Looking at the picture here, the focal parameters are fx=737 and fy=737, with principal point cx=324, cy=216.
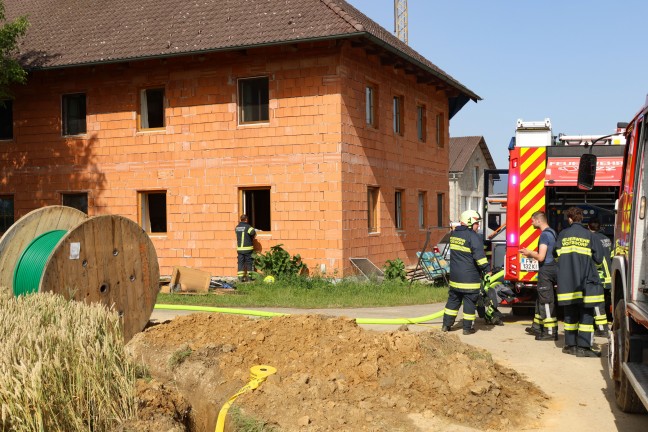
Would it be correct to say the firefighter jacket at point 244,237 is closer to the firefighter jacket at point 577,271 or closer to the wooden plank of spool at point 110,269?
the wooden plank of spool at point 110,269

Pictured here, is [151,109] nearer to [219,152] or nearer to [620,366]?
[219,152]

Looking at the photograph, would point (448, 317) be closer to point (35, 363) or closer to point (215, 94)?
point (35, 363)

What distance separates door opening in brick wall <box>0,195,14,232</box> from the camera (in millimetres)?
21188

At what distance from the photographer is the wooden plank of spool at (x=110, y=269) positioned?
838 cm

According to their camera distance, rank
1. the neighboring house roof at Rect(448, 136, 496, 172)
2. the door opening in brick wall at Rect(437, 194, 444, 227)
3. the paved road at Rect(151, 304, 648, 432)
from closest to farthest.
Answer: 1. the paved road at Rect(151, 304, 648, 432)
2. the door opening in brick wall at Rect(437, 194, 444, 227)
3. the neighboring house roof at Rect(448, 136, 496, 172)

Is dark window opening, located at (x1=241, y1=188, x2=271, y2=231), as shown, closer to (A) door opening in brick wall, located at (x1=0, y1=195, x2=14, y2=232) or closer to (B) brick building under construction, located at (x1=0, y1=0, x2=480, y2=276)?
(B) brick building under construction, located at (x1=0, y1=0, x2=480, y2=276)

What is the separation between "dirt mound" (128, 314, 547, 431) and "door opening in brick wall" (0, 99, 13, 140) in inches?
589

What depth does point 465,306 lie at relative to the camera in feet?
33.9

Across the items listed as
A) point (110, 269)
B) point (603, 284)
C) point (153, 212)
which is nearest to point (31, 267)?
point (110, 269)

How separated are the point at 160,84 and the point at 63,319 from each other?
1462cm

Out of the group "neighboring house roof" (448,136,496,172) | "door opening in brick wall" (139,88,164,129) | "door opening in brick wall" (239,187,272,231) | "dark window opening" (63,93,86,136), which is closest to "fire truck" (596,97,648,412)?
"door opening in brick wall" (239,187,272,231)

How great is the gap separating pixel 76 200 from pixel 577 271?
15.4 meters

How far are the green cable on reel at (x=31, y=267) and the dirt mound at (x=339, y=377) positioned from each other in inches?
58.5

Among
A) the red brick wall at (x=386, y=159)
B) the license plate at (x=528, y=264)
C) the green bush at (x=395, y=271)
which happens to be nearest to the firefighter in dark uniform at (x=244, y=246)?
the red brick wall at (x=386, y=159)
